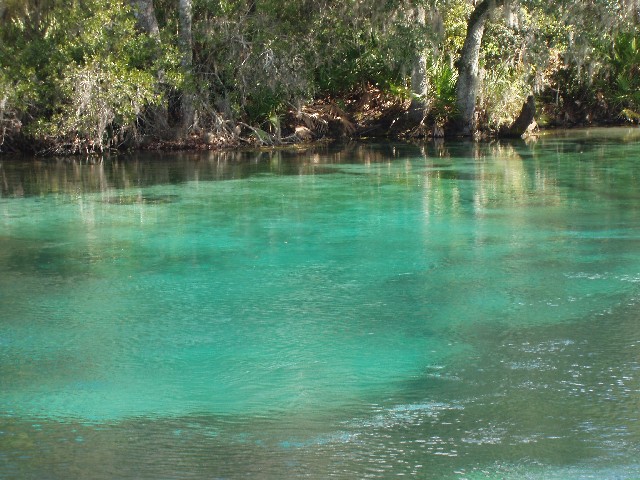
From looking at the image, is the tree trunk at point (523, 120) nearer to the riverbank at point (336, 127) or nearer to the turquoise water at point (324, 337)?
the riverbank at point (336, 127)

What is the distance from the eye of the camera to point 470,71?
2467 centimetres

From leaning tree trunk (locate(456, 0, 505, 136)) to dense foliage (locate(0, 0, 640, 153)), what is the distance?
A: 0.06m

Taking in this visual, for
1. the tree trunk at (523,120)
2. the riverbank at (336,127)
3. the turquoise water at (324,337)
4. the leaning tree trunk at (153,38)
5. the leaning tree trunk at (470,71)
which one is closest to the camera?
the turquoise water at (324,337)

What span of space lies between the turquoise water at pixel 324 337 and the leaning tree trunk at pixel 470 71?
36.0ft

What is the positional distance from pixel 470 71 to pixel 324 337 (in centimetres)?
1863

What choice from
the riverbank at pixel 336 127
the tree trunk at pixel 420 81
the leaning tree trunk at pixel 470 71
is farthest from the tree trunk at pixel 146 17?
the leaning tree trunk at pixel 470 71

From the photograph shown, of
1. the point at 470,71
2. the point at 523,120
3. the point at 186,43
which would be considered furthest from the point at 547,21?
the point at 186,43

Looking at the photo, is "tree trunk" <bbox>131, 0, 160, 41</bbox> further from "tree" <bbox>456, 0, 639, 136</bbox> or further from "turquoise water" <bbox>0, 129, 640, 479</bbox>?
"turquoise water" <bbox>0, 129, 640, 479</bbox>

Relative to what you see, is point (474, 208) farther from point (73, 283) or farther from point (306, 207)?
point (73, 283)

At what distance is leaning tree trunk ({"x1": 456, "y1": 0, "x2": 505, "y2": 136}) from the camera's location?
80.6ft

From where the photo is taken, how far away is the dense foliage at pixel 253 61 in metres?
21.1

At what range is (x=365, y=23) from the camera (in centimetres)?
2389

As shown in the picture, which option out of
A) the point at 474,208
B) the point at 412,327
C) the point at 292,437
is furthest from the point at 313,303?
the point at 474,208

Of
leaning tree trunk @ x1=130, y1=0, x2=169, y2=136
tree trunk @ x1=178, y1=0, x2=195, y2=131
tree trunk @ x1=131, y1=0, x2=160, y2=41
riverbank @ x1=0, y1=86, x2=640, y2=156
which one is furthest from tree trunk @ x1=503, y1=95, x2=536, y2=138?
tree trunk @ x1=131, y1=0, x2=160, y2=41
